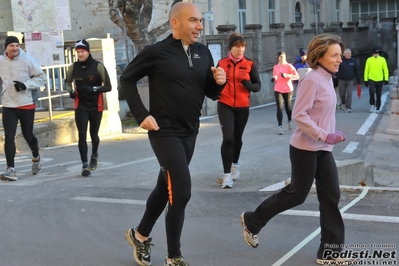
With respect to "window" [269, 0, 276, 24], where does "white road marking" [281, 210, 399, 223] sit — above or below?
below

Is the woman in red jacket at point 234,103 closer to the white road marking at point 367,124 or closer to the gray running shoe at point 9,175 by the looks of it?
the gray running shoe at point 9,175

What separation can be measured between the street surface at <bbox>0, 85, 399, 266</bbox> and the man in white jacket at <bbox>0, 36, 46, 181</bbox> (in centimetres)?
55

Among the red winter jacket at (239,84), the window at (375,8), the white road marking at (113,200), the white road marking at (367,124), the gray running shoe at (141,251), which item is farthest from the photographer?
the window at (375,8)

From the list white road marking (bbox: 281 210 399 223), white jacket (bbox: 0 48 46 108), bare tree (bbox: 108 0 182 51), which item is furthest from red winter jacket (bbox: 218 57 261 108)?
bare tree (bbox: 108 0 182 51)

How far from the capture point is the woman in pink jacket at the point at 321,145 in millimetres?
5234

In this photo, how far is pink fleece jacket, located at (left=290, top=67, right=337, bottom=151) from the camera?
5.18 metres

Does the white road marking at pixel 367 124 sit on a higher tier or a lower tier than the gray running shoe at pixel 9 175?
lower

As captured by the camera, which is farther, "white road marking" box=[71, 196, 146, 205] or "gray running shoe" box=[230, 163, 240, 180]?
"gray running shoe" box=[230, 163, 240, 180]

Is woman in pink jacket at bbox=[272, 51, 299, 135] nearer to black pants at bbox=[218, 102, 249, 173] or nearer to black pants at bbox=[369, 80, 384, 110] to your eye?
black pants at bbox=[369, 80, 384, 110]

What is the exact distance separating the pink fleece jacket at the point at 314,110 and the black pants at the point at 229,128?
3.19m

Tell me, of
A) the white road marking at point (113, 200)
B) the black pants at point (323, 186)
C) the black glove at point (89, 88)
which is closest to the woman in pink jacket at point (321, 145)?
the black pants at point (323, 186)

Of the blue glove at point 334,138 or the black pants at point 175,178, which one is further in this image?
the blue glove at point 334,138

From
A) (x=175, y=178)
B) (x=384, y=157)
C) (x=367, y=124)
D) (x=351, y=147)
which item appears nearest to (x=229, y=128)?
(x=175, y=178)

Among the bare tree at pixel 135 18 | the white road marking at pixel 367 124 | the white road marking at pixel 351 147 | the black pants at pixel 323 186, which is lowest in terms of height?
the white road marking at pixel 367 124
